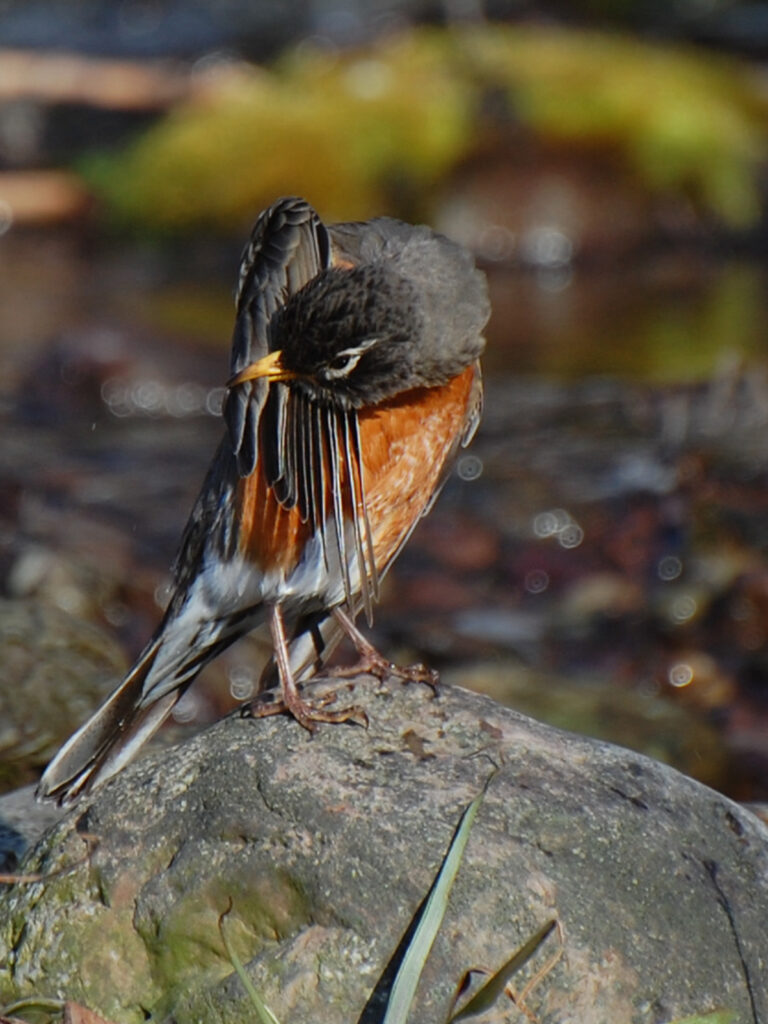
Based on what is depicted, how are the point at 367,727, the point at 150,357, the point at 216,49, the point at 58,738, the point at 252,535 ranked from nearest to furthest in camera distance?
1. the point at 367,727
2. the point at 252,535
3. the point at 58,738
4. the point at 150,357
5. the point at 216,49

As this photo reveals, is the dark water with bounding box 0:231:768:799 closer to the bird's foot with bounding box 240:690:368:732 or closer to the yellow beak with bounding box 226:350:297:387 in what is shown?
the bird's foot with bounding box 240:690:368:732

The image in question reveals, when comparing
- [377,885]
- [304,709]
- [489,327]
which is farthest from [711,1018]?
[489,327]

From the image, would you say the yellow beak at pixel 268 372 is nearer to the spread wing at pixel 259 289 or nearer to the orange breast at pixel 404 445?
the spread wing at pixel 259 289

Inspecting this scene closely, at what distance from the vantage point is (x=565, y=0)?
27.2 m

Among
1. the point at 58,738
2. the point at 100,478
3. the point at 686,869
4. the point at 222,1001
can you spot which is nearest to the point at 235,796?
the point at 222,1001

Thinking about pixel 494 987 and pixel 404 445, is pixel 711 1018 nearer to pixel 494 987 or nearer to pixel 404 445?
pixel 494 987

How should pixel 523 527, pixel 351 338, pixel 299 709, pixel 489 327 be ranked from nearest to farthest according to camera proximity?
pixel 299 709 < pixel 351 338 < pixel 523 527 < pixel 489 327

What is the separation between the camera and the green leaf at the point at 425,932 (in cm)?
336

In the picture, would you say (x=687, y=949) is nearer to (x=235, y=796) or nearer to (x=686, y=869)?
(x=686, y=869)

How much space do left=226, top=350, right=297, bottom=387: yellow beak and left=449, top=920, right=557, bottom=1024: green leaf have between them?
1758 mm

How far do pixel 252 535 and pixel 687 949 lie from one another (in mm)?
1969

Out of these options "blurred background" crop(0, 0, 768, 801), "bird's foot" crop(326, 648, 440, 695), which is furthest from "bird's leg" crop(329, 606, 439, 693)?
"blurred background" crop(0, 0, 768, 801)

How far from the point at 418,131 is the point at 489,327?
5587 mm

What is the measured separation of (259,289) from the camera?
4.62 meters
